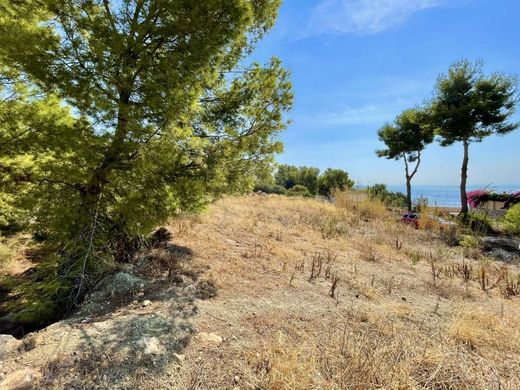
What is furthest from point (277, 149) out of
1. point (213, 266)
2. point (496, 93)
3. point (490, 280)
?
point (496, 93)

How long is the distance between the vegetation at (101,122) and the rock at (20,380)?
1155mm

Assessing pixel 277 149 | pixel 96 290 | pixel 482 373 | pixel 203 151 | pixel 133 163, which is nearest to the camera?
pixel 482 373

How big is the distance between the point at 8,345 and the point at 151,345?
100cm

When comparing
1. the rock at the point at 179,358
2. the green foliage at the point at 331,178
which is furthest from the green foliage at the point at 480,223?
the green foliage at the point at 331,178

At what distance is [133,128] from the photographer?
3373 mm

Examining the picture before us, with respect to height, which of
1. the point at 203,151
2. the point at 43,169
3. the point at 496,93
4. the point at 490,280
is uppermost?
the point at 496,93

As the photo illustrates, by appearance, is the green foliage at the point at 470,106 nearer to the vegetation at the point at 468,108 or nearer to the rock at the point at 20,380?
the vegetation at the point at 468,108

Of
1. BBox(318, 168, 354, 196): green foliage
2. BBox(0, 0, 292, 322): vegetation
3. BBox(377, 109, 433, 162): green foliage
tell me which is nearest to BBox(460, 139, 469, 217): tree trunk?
BBox(377, 109, 433, 162): green foliage

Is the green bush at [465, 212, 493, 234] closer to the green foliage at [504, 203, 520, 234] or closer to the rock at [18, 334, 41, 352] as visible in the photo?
the green foliage at [504, 203, 520, 234]

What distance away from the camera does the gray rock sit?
6.92 m

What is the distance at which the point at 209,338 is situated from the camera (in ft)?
8.04

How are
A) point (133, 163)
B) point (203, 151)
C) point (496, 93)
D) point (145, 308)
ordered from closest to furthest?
point (145, 308) < point (133, 163) < point (203, 151) < point (496, 93)

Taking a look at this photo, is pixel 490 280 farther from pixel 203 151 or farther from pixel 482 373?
pixel 203 151

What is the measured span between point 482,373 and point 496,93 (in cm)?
1125
